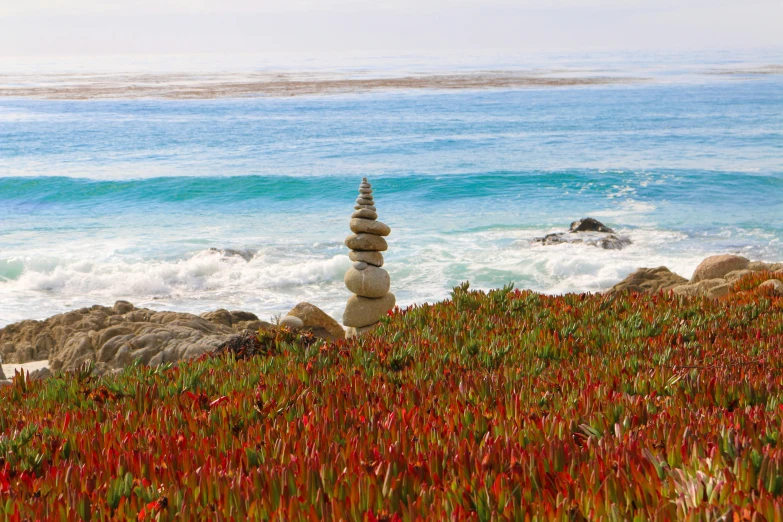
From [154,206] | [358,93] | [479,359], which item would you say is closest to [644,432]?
[479,359]

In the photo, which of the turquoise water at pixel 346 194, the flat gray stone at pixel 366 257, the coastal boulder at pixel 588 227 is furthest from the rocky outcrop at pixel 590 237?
the flat gray stone at pixel 366 257

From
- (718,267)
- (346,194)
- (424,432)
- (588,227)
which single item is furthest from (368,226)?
(346,194)

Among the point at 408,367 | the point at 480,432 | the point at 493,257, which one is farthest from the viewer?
the point at 493,257

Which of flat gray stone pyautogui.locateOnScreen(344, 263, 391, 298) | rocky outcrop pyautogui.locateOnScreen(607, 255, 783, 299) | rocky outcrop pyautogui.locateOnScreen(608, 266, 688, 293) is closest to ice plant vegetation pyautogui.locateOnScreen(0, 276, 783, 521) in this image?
flat gray stone pyautogui.locateOnScreen(344, 263, 391, 298)

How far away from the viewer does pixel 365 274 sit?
12.6 meters

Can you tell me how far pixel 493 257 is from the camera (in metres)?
23.5

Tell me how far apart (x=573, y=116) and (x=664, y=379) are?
62099 mm

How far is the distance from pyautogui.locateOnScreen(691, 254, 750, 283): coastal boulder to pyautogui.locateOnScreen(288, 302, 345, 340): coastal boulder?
24.2ft

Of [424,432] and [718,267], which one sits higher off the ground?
[424,432]

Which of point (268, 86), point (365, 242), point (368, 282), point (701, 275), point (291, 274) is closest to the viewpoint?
point (368, 282)

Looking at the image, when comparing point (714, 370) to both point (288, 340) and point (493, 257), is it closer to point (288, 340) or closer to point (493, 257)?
point (288, 340)

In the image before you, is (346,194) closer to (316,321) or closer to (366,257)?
(316,321)

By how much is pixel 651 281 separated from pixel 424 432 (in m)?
13.8

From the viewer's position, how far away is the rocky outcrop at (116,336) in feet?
36.6
